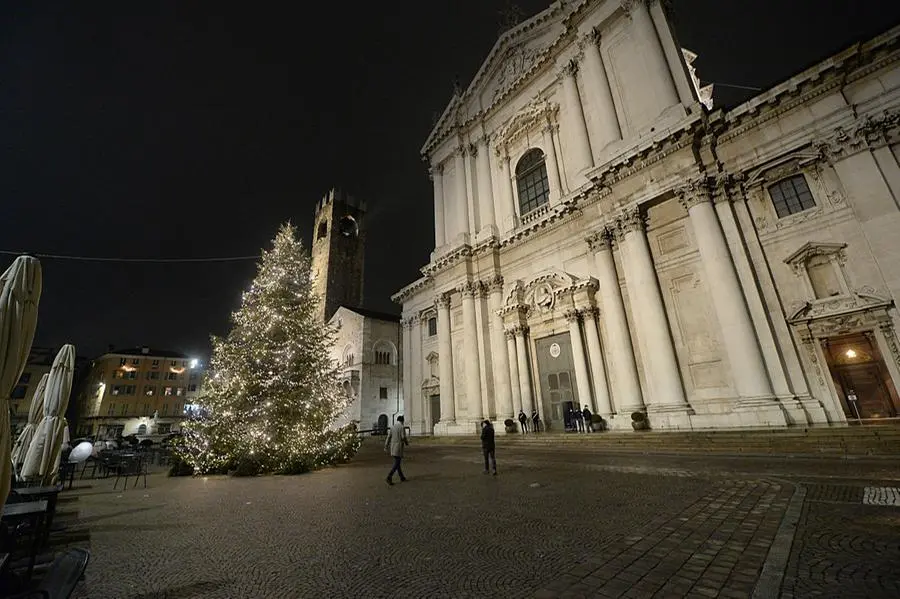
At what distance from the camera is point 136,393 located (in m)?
53.3

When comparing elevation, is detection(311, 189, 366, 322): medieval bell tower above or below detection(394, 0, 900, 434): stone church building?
above

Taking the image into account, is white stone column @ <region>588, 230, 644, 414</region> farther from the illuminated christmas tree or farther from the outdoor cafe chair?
the outdoor cafe chair

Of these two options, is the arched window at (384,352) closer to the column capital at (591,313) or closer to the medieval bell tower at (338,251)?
the medieval bell tower at (338,251)

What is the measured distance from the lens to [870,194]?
10500mm

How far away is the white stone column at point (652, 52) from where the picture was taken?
15.5 meters

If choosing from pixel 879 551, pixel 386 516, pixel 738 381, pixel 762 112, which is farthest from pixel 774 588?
pixel 762 112

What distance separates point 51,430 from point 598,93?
22.5 meters

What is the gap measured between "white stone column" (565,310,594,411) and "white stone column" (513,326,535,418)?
246 cm

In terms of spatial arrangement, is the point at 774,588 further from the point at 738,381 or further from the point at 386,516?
the point at 738,381

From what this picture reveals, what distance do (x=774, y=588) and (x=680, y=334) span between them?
1286 centimetres

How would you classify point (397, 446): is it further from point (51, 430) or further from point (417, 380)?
point (417, 380)

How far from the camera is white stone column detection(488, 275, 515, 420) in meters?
18.6

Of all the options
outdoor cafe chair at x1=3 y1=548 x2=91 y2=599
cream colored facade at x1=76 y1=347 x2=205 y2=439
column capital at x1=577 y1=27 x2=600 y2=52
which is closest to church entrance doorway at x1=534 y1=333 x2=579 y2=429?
column capital at x1=577 y1=27 x2=600 y2=52

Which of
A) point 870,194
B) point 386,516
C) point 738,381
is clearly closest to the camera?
point 386,516
